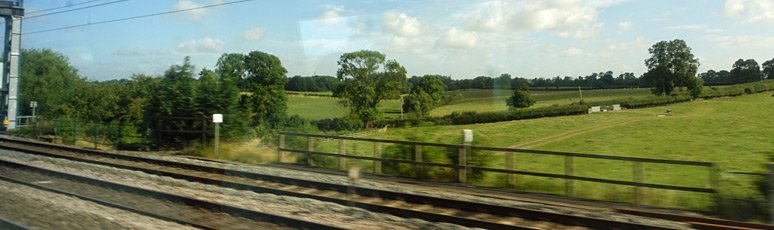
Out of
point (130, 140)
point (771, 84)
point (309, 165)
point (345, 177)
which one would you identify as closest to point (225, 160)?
point (309, 165)

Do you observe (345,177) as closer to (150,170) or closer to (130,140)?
(150,170)

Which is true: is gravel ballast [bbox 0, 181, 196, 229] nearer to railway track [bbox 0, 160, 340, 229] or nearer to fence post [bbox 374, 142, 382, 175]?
railway track [bbox 0, 160, 340, 229]

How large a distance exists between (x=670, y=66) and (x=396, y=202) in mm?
26673

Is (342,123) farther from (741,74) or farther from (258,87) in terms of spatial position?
(741,74)

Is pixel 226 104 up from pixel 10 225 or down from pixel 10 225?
up

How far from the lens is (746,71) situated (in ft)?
101

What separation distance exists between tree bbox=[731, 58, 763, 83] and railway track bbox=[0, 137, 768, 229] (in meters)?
26.9

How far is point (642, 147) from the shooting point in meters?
32.1

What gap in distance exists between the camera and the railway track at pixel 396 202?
905 cm

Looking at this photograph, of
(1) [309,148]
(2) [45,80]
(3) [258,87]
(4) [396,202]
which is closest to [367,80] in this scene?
(3) [258,87]

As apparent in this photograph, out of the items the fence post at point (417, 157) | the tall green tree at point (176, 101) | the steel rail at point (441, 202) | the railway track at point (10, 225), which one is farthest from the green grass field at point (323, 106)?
the railway track at point (10, 225)

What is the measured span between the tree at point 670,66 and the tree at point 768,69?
3309mm

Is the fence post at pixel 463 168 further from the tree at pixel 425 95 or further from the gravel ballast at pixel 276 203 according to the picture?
the tree at pixel 425 95

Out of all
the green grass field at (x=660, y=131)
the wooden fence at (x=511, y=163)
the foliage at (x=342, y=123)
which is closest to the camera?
the wooden fence at (x=511, y=163)
